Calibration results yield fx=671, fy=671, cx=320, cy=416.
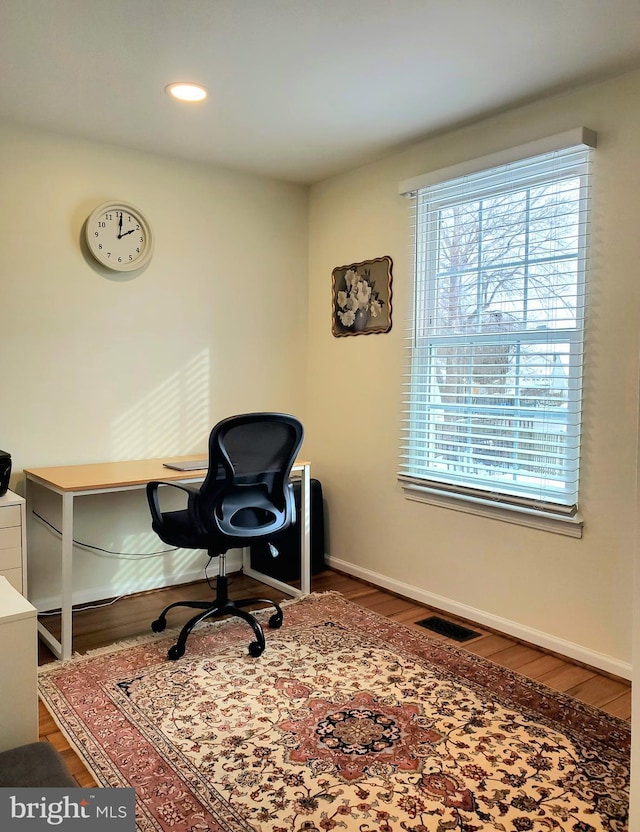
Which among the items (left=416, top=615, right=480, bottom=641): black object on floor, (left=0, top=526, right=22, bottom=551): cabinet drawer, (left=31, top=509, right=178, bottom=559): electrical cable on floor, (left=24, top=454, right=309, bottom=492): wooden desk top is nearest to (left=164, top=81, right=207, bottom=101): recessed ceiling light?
(left=24, top=454, right=309, bottom=492): wooden desk top

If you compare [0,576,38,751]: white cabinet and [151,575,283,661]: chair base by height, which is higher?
[0,576,38,751]: white cabinet

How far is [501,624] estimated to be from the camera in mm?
3176

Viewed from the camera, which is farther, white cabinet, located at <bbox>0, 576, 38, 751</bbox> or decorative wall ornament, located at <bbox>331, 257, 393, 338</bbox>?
decorative wall ornament, located at <bbox>331, 257, 393, 338</bbox>

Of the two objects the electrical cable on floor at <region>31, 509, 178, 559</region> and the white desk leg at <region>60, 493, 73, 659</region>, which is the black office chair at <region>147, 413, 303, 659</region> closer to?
the white desk leg at <region>60, 493, 73, 659</region>

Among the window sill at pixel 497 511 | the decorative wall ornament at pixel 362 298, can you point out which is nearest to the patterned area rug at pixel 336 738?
the window sill at pixel 497 511

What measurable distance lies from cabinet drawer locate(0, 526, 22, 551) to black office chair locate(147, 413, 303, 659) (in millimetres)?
554

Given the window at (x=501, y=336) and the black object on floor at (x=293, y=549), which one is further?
the black object on floor at (x=293, y=549)

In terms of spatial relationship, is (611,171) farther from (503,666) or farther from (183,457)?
(183,457)

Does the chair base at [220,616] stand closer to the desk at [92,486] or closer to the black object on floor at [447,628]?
the desk at [92,486]

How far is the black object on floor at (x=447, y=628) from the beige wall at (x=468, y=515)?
12 cm

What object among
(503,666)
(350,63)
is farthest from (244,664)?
(350,63)

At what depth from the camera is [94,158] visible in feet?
11.4

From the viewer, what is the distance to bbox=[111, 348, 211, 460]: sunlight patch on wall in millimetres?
3676

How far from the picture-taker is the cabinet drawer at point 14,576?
276 cm
